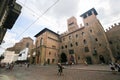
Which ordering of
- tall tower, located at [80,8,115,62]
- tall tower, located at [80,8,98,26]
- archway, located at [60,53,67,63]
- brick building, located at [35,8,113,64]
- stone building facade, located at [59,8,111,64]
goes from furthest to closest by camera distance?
archway, located at [60,53,67,63], tall tower, located at [80,8,98,26], brick building, located at [35,8,113,64], stone building facade, located at [59,8,111,64], tall tower, located at [80,8,115,62]

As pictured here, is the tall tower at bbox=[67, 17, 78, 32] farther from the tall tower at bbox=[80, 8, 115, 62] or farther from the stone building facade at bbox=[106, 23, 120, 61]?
the stone building facade at bbox=[106, 23, 120, 61]

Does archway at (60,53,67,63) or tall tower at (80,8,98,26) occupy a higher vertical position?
tall tower at (80,8,98,26)

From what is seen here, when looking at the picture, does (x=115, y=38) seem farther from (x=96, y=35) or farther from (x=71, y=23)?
(x=71, y=23)

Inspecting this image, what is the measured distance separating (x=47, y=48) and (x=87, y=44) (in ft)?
53.1

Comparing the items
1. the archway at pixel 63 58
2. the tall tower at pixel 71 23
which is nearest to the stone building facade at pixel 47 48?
the archway at pixel 63 58

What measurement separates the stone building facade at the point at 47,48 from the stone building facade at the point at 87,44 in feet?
10.7

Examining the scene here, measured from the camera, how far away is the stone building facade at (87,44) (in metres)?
25.7

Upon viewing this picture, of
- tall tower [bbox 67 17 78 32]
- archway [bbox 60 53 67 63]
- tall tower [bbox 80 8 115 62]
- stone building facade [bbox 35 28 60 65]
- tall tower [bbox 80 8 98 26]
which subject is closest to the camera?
tall tower [bbox 80 8 115 62]

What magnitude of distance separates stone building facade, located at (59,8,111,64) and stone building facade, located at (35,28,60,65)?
326 centimetres

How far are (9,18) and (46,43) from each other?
28.0 metres

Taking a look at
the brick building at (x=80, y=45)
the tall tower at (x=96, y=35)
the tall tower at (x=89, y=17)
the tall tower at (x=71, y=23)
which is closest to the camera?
the tall tower at (x=96, y=35)

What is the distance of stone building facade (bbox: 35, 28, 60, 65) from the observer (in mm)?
31322

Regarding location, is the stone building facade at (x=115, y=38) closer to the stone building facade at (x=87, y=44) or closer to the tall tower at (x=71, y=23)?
the stone building facade at (x=87, y=44)

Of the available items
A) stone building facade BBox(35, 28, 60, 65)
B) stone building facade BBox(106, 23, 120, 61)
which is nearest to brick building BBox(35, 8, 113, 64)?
stone building facade BBox(35, 28, 60, 65)
